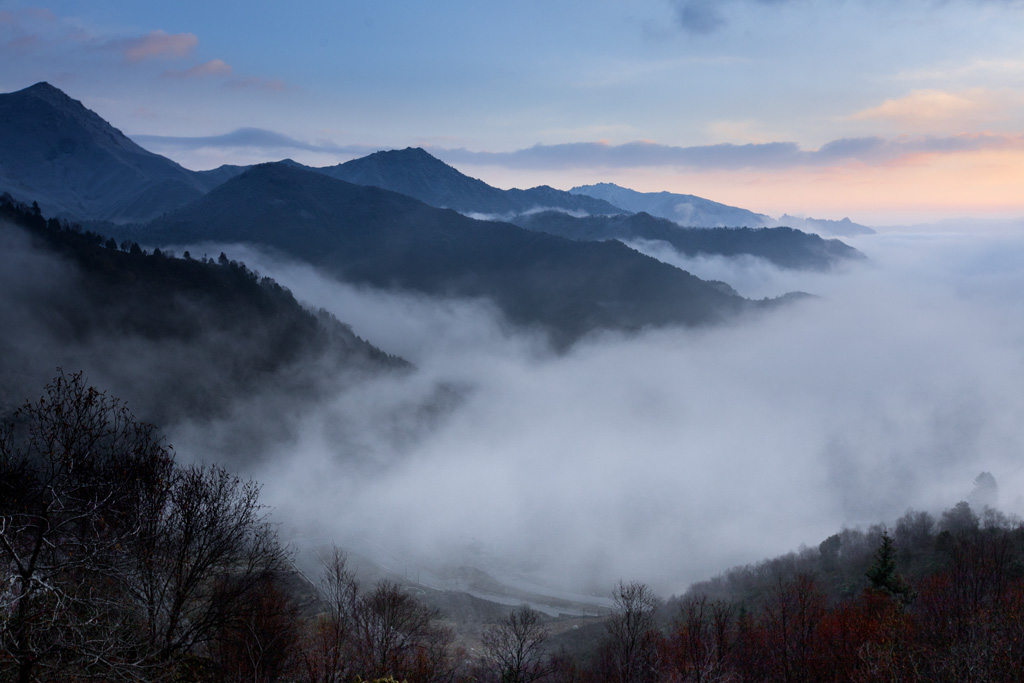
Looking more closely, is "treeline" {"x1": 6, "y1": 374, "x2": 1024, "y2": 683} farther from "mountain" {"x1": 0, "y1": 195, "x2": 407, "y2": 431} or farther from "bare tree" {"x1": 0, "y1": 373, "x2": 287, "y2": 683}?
"mountain" {"x1": 0, "y1": 195, "x2": 407, "y2": 431}

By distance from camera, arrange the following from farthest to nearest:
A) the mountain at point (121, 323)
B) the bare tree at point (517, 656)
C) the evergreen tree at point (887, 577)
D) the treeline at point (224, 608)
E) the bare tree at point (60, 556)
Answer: the mountain at point (121, 323), the evergreen tree at point (887, 577), the bare tree at point (517, 656), the treeline at point (224, 608), the bare tree at point (60, 556)

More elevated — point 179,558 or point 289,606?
point 179,558

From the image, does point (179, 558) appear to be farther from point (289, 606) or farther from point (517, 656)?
point (289, 606)

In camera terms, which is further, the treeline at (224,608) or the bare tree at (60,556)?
the treeline at (224,608)

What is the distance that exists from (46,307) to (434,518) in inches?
4987

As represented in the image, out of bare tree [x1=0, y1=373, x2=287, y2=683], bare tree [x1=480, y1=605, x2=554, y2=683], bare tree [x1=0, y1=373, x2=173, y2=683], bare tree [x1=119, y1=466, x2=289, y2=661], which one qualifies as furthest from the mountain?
bare tree [x1=0, y1=373, x2=173, y2=683]

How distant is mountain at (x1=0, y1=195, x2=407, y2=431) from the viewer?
158125mm

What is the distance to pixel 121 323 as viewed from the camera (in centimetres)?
17300

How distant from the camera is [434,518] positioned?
194 meters

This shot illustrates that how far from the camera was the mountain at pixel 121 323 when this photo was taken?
15812 cm

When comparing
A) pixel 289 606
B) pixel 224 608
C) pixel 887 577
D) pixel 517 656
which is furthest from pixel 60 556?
pixel 887 577

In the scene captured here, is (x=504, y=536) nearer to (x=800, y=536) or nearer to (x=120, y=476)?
(x=800, y=536)

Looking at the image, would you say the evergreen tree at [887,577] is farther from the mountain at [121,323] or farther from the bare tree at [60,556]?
the mountain at [121,323]

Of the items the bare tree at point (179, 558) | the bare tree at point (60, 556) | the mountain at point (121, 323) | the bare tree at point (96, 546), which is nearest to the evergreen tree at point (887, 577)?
the bare tree at point (96, 546)
